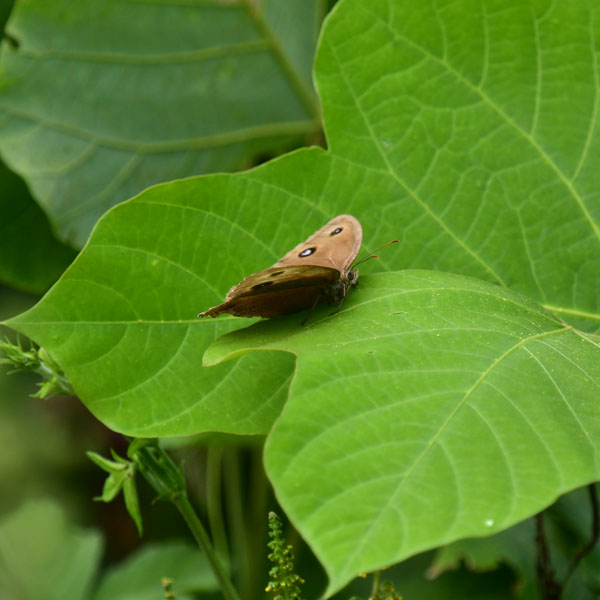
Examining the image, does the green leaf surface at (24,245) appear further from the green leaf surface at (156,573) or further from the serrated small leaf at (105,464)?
the serrated small leaf at (105,464)

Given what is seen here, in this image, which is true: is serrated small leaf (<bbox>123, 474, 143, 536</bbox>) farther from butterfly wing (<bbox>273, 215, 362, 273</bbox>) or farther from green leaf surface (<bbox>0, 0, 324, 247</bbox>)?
green leaf surface (<bbox>0, 0, 324, 247</bbox>)

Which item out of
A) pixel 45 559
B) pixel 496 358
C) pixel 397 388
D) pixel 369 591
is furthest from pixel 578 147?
pixel 45 559

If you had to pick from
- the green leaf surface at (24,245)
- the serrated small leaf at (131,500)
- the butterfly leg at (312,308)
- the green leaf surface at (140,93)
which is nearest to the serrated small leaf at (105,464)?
the serrated small leaf at (131,500)

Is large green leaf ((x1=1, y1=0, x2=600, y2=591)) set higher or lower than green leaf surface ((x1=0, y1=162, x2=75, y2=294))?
higher

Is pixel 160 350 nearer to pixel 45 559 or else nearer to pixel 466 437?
pixel 466 437

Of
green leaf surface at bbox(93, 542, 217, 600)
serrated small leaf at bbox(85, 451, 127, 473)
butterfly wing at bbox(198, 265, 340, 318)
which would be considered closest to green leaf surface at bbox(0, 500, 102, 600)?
green leaf surface at bbox(93, 542, 217, 600)

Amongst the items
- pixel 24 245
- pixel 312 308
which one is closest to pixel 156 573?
pixel 24 245
